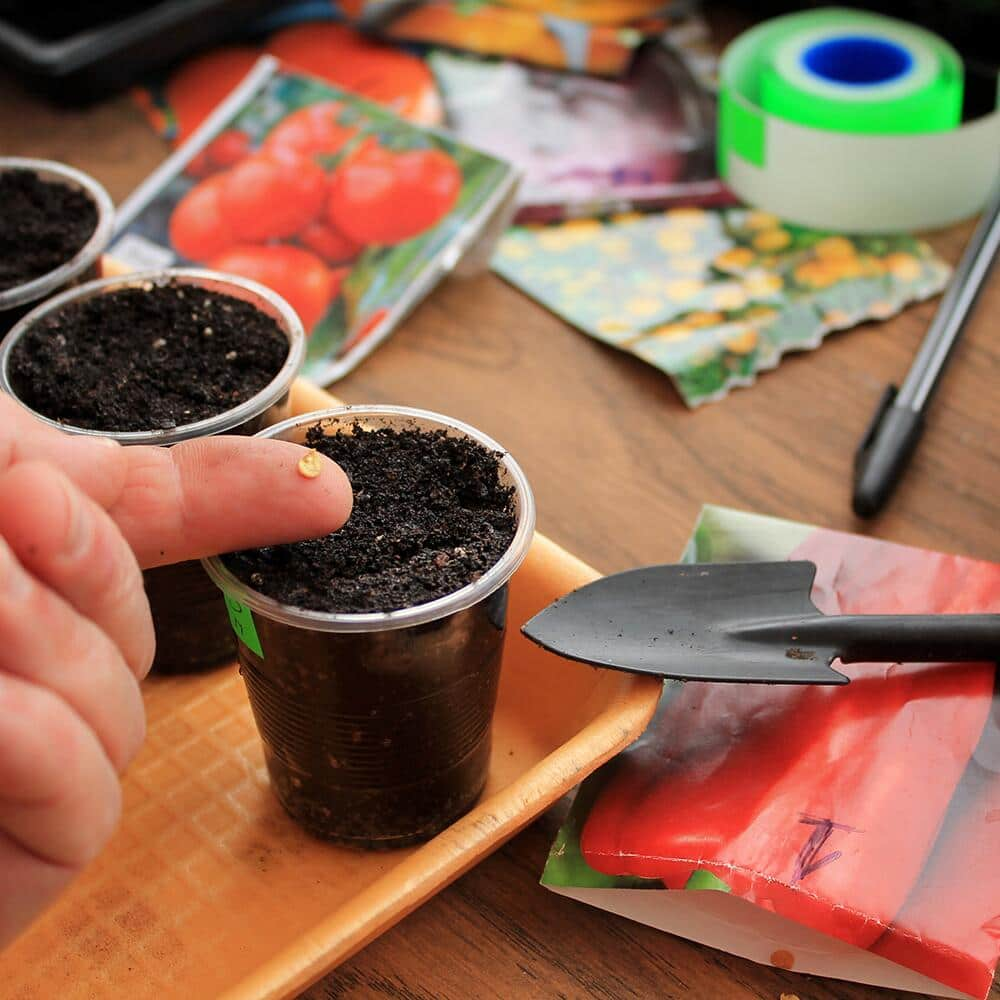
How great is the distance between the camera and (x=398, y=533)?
509mm

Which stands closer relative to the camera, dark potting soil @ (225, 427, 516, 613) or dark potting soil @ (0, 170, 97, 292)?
dark potting soil @ (225, 427, 516, 613)

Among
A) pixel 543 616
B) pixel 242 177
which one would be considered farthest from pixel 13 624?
pixel 242 177

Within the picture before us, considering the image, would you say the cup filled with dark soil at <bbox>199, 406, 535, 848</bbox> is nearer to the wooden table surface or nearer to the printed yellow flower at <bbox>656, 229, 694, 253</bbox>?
the wooden table surface

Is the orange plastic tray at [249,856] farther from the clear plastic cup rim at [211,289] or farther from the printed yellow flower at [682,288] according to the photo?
the printed yellow flower at [682,288]

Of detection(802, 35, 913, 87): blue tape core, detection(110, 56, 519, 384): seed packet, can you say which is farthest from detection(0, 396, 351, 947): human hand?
detection(802, 35, 913, 87): blue tape core

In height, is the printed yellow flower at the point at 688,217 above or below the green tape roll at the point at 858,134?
below

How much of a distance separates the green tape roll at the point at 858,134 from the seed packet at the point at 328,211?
20 centimetres

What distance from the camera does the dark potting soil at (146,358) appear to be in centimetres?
59

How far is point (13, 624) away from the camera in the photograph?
36cm

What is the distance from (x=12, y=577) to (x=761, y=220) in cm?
71

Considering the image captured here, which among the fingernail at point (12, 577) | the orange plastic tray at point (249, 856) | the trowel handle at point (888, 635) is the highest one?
the fingernail at point (12, 577)

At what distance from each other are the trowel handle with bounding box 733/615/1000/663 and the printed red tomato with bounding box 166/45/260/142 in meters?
0.75

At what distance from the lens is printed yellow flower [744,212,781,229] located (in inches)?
36.3

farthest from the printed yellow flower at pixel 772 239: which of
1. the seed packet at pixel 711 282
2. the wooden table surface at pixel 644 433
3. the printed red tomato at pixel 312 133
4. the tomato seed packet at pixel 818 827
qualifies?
the tomato seed packet at pixel 818 827
